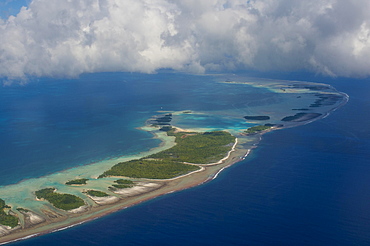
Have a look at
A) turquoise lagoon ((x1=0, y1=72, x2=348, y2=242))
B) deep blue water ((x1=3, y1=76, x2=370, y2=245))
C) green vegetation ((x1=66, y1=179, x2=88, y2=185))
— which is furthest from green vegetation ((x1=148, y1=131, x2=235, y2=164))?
green vegetation ((x1=66, y1=179, x2=88, y2=185))

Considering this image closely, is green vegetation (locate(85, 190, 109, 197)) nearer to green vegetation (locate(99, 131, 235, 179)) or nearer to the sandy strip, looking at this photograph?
the sandy strip

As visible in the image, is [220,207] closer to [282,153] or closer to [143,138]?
[282,153]

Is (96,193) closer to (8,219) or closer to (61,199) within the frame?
(61,199)

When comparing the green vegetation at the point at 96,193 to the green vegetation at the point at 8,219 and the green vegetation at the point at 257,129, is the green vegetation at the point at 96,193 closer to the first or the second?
the green vegetation at the point at 8,219

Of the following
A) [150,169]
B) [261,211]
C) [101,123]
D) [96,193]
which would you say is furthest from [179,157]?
[101,123]

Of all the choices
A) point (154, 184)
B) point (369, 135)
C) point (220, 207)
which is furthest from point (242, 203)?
point (369, 135)

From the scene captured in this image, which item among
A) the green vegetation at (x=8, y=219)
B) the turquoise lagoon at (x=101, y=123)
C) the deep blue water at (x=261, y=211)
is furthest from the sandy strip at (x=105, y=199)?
the green vegetation at (x=8, y=219)
